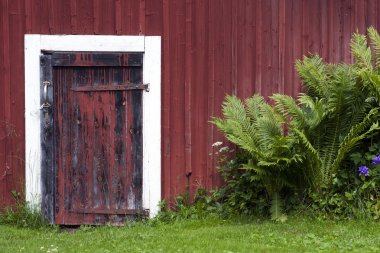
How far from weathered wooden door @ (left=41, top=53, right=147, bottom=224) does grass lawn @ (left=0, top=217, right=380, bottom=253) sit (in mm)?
385

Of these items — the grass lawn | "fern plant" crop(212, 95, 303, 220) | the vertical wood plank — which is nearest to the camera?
the grass lawn

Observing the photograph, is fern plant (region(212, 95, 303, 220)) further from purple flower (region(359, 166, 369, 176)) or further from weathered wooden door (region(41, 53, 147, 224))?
weathered wooden door (region(41, 53, 147, 224))

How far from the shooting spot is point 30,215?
7.57m

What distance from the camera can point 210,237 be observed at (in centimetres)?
660

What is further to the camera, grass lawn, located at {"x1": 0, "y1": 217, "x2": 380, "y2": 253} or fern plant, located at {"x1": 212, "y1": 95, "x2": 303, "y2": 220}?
fern plant, located at {"x1": 212, "y1": 95, "x2": 303, "y2": 220}

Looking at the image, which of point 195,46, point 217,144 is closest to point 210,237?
point 217,144

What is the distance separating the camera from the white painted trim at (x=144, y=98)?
7680mm

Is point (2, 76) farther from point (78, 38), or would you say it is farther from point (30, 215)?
point (30, 215)

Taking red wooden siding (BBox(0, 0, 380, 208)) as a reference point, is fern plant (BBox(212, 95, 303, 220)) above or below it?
below

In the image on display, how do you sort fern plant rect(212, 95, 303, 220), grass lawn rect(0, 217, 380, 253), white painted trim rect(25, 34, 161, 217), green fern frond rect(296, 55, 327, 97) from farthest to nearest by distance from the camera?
white painted trim rect(25, 34, 161, 217), green fern frond rect(296, 55, 327, 97), fern plant rect(212, 95, 303, 220), grass lawn rect(0, 217, 380, 253)

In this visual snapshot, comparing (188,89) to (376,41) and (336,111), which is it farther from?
(376,41)

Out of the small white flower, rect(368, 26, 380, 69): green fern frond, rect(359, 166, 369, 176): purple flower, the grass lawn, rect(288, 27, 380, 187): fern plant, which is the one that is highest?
rect(368, 26, 380, 69): green fern frond

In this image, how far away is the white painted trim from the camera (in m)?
7.68

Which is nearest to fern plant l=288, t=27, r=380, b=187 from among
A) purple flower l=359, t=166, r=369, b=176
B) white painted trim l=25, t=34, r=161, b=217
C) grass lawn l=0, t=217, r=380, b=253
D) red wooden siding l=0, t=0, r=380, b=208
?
purple flower l=359, t=166, r=369, b=176
